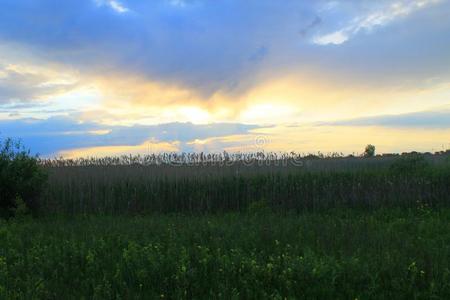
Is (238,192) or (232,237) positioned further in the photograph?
(238,192)

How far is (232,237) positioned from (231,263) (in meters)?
2.32

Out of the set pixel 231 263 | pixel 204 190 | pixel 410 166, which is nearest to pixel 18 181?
pixel 204 190

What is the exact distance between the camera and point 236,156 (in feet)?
76.5

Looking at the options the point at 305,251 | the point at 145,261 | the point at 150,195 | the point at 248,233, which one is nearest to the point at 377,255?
the point at 305,251

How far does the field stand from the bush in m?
0.42

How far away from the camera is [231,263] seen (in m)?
7.49

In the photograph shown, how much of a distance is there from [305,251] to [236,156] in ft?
50.4

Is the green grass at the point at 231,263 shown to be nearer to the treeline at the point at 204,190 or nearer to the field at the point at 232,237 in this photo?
the field at the point at 232,237

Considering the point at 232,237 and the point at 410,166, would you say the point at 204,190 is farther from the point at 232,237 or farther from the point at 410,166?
the point at 410,166

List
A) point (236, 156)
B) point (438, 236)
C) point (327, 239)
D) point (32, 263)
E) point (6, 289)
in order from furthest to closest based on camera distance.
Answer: point (236, 156) → point (438, 236) → point (327, 239) → point (32, 263) → point (6, 289)

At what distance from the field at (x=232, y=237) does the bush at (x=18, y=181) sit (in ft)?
1.38

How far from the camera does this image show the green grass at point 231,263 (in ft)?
21.9

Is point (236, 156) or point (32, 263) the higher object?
point (236, 156)

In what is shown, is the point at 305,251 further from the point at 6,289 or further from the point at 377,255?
the point at 6,289
